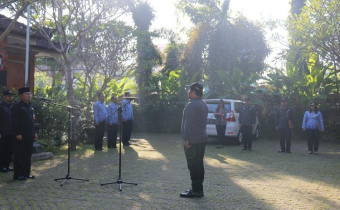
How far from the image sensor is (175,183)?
27.5 feet

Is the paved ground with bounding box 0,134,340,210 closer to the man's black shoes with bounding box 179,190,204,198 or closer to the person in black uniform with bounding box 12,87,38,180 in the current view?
the man's black shoes with bounding box 179,190,204,198

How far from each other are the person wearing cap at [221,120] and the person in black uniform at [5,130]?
7.30 meters

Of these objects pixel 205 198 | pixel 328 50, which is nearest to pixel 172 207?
pixel 205 198

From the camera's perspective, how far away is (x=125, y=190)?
7.65 metres

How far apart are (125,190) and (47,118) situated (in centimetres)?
602

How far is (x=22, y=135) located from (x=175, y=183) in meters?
3.25

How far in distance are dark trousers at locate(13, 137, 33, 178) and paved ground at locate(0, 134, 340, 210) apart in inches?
10.8

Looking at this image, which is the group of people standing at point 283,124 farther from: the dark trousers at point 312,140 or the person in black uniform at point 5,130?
the person in black uniform at point 5,130

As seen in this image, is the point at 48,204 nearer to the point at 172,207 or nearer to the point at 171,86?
the point at 172,207

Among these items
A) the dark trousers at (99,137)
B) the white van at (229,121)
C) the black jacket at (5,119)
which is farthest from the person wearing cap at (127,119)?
the black jacket at (5,119)

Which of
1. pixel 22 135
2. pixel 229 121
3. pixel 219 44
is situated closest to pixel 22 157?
pixel 22 135

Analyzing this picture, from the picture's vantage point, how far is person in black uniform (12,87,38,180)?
8.49 meters

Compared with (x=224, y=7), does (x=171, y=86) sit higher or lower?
lower

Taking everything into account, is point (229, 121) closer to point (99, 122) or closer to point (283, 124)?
point (283, 124)
